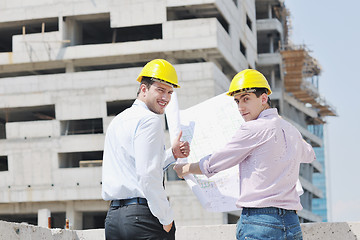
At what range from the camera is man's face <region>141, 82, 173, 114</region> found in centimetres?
435

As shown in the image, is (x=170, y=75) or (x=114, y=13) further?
(x=114, y=13)

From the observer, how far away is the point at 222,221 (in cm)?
3622

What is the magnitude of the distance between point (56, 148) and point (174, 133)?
32.6 meters

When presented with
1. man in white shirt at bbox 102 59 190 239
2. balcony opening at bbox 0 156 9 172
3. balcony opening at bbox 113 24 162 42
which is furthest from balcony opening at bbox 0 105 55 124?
man in white shirt at bbox 102 59 190 239

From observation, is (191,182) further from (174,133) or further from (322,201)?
(322,201)

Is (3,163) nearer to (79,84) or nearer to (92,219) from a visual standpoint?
(92,219)

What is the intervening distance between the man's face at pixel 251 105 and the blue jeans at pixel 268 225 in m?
0.68

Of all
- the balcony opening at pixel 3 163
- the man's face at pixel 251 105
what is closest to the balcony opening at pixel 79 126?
the balcony opening at pixel 3 163

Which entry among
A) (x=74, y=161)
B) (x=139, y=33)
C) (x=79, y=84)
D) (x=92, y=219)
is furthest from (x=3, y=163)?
(x=139, y=33)

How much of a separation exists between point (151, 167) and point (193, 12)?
125 ft

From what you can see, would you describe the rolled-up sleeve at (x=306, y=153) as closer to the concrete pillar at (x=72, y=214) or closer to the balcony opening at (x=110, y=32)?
the concrete pillar at (x=72, y=214)

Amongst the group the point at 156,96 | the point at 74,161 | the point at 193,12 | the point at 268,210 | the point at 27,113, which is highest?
the point at 193,12

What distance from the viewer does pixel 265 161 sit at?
411 cm

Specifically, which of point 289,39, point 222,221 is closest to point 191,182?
point 222,221
